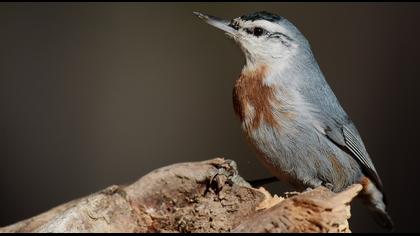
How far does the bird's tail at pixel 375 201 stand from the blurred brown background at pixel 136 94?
2.20 metres

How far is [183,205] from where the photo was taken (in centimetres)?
343

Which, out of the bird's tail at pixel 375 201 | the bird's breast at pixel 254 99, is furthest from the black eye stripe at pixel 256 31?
the bird's tail at pixel 375 201

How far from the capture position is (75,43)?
800cm

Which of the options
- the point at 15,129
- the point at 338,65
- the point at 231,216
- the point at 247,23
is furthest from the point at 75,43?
the point at 231,216

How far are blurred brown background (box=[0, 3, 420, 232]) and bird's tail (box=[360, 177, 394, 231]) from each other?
220cm

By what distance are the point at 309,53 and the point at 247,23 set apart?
1.44 ft

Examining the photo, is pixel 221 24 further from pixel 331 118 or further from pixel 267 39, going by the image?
pixel 331 118

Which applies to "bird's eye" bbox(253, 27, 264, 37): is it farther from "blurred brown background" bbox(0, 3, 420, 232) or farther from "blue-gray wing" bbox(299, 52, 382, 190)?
"blurred brown background" bbox(0, 3, 420, 232)

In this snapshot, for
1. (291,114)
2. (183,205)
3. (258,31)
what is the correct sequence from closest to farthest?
(183,205) < (291,114) < (258,31)

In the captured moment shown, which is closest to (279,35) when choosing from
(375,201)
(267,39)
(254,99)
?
(267,39)

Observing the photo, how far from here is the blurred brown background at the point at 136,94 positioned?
712 cm

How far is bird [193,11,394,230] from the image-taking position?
3.85 metres

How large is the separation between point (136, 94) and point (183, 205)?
4664mm

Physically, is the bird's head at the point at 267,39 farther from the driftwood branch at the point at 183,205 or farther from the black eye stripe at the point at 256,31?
the driftwood branch at the point at 183,205
